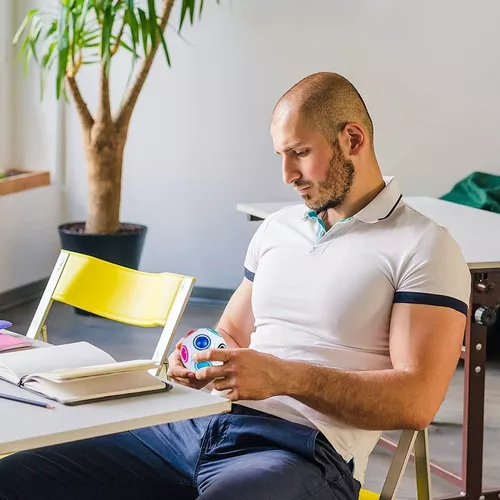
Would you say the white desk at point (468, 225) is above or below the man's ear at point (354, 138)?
below

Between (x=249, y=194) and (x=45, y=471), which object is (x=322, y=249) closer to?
(x=45, y=471)

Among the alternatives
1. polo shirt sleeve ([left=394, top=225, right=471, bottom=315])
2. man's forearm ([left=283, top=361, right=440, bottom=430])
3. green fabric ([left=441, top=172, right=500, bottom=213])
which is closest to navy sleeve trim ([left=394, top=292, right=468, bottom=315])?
polo shirt sleeve ([left=394, top=225, right=471, bottom=315])

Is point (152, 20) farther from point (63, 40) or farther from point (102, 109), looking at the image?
point (102, 109)

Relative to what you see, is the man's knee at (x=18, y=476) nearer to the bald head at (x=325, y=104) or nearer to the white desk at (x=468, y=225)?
the bald head at (x=325, y=104)

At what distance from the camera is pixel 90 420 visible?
1.54 meters

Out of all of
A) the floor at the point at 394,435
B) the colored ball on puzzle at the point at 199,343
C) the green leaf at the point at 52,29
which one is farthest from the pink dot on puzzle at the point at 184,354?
the green leaf at the point at 52,29

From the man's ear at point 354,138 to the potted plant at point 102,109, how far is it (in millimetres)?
2767

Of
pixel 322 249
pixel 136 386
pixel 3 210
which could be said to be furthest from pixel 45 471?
pixel 3 210

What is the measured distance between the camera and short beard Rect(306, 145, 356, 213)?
6.88 ft

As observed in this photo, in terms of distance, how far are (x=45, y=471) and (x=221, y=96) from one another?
3.74 m

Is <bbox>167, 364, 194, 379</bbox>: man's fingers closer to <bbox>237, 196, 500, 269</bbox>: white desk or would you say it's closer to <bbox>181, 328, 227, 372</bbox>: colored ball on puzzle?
<bbox>181, 328, 227, 372</bbox>: colored ball on puzzle

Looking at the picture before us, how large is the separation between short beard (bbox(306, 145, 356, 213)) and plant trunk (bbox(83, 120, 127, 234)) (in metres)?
3.07

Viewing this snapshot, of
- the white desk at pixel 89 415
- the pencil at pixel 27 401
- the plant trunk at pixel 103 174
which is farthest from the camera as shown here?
the plant trunk at pixel 103 174

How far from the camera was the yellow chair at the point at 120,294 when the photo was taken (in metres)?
2.28
